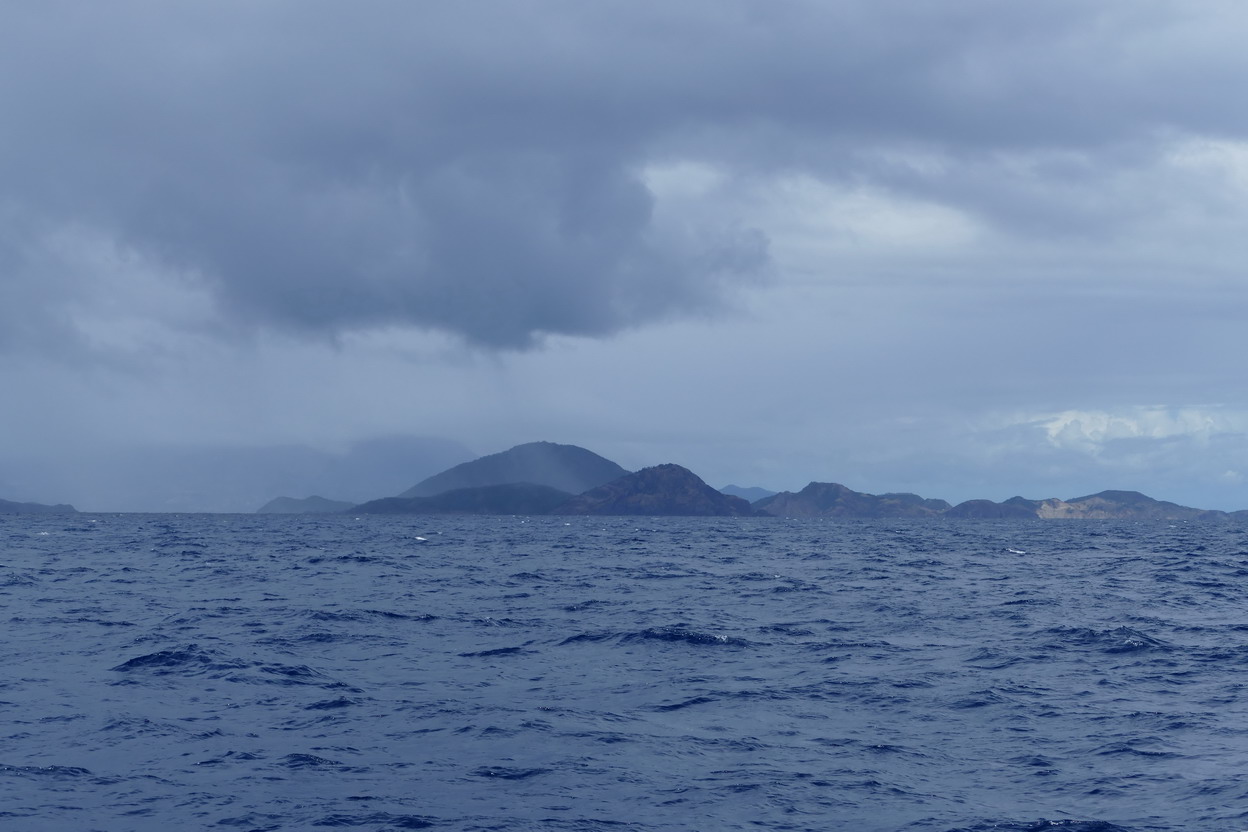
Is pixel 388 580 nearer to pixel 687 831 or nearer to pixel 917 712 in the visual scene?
pixel 917 712

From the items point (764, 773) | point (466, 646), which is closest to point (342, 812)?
point (764, 773)

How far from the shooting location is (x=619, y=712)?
2889 cm

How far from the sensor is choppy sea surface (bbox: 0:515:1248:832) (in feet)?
68.1

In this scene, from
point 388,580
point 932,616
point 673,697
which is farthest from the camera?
point 388,580

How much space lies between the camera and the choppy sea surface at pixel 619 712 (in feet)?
68.1

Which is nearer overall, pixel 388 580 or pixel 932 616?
pixel 932 616

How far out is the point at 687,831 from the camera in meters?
19.5

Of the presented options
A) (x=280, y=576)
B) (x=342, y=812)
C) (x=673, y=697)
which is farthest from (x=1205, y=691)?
(x=280, y=576)

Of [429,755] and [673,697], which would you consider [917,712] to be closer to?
[673,697]

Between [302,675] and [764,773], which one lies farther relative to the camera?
[302,675]

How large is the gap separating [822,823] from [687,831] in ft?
8.79

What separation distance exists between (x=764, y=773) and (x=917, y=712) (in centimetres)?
772

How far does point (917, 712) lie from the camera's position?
29.0m

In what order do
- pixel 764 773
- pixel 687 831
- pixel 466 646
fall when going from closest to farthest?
pixel 687 831 → pixel 764 773 → pixel 466 646
